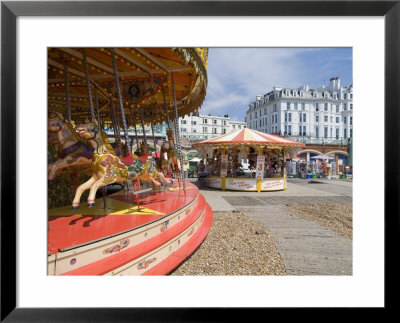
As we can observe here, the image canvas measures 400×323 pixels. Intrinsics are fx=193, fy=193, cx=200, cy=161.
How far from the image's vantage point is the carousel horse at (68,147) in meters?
2.58

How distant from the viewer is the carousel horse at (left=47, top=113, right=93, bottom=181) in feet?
8.45

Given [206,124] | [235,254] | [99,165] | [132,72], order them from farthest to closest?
[206,124] < [132,72] < [235,254] < [99,165]

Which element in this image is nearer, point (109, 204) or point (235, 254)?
point (235, 254)

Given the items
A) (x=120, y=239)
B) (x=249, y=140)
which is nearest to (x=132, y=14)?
(x=120, y=239)

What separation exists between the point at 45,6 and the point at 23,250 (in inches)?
89.3

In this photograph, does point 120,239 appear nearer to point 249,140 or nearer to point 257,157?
point 249,140

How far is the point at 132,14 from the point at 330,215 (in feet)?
21.0

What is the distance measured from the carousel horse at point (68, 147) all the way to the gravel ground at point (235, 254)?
→ 2025 mm

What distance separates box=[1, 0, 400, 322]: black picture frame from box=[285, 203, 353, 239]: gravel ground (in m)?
2.84

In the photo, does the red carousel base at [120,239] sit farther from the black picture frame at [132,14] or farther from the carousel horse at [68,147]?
the carousel horse at [68,147]

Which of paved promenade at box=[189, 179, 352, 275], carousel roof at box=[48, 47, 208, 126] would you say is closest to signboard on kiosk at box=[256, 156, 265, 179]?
paved promenade at box=[189, 179, 352, 275]

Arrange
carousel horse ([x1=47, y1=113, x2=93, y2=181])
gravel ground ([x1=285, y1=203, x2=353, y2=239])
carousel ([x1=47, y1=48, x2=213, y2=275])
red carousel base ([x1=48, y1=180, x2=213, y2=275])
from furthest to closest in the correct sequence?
gravel ground ([x1=285, y1=203, x2=353, y2=239])
carousel horse ([x1=47, y1=113, x2=93, y2=181])
carousel ([x1=47, y1=48, x2=213, y2=275])
red carousel base ([x1=48, y1=180, x2=213, y2=275])

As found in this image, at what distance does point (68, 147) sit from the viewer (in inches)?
105

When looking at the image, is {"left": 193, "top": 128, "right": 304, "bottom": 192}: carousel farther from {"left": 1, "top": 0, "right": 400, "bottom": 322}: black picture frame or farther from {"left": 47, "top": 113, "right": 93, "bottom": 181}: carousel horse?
{"left": 1, "top": 0, "right": 400, "bottom": 322}: black picture frame
